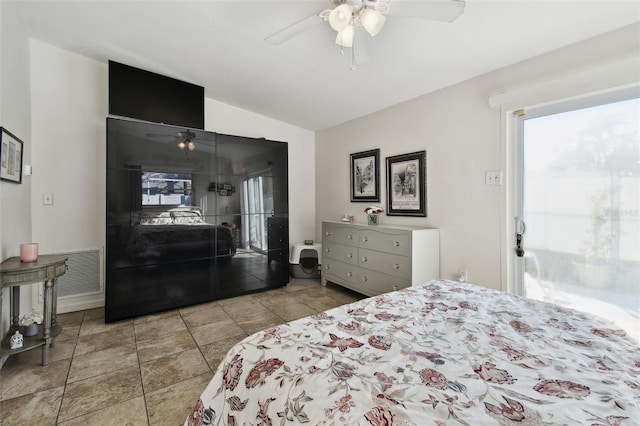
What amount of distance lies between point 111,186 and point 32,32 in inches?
66.4

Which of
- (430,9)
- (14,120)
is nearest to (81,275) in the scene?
(14,120)

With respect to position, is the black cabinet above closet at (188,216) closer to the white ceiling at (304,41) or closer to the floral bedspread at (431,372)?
the white ceiling at (304,41)

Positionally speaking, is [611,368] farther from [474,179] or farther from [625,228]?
[474,179]

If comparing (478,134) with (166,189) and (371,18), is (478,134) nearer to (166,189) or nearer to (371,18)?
(371,18)

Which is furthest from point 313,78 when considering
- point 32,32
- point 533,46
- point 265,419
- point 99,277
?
point 99,277

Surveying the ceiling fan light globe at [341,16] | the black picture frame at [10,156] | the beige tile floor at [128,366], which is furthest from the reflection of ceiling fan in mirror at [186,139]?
the ceiling fan light globe at [341,16]

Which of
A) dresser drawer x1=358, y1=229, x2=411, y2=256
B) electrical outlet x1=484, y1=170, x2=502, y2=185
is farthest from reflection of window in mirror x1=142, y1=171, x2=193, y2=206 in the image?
electrical outlet x1=484, y1=170, x2=502, y2=185

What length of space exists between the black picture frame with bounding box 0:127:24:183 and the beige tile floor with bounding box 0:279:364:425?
1.42 metres

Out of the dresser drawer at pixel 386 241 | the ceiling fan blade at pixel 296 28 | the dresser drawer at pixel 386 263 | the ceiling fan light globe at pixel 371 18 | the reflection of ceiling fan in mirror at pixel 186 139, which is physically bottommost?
the dresser drawer at pixel 386 263

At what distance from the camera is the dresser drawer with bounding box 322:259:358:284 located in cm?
347

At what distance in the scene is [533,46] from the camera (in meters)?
2.13

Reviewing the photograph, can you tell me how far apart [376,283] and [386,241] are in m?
0.51

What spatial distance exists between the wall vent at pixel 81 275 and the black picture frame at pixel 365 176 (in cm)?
324

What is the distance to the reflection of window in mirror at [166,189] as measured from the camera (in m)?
2.88
